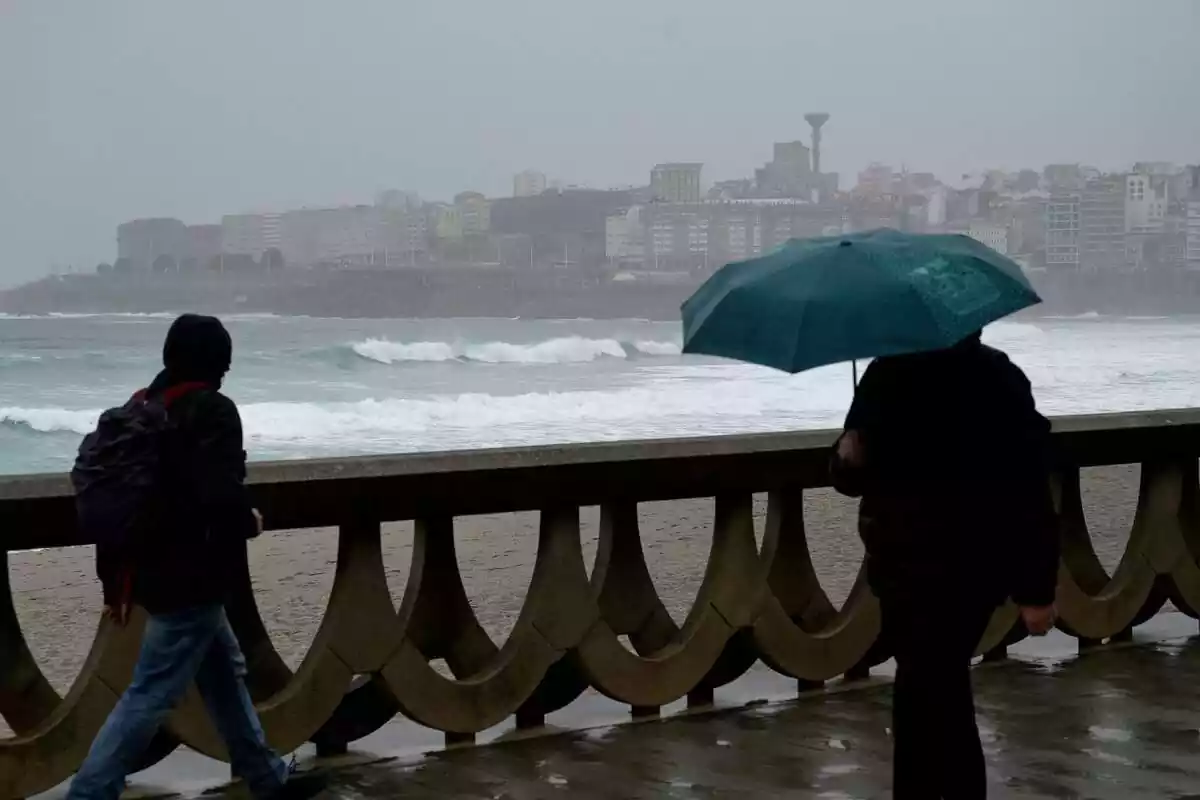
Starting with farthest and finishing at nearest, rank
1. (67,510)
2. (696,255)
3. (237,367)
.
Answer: (696,255)
(237,367)
(67,510)

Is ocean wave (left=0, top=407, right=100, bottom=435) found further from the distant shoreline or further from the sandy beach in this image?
the distant shoreline

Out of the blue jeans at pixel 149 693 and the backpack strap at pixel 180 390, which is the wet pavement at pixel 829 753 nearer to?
the blue jeans at pixel 149 693

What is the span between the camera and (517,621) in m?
5.20

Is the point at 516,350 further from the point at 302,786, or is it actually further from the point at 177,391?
the point at 177,391

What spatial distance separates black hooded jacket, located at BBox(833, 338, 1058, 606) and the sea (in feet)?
76.5

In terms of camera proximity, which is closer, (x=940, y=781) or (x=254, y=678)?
(x=940, y=781)

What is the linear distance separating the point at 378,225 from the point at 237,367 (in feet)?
112

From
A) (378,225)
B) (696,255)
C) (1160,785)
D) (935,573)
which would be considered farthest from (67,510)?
(378,225)

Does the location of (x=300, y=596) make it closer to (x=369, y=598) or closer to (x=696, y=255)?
(x=369, y=598)

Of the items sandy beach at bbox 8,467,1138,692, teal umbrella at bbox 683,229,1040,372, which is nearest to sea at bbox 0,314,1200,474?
sandy beach at bbox 8,467,1138,692

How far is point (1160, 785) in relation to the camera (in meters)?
4.62

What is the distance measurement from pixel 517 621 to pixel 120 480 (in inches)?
63.7

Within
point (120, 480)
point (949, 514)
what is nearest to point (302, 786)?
point (120, 480)

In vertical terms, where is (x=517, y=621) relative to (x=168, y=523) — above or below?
below
